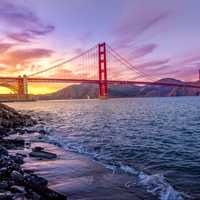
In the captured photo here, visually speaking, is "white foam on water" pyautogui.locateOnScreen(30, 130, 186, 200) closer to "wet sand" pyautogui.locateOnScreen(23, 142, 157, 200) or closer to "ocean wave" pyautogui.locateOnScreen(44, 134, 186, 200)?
"ocean wave" pyautogui.locateOnScreen(44, 134, 186, 200)

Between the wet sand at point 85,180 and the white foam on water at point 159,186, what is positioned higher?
the wet sand at point 85,180

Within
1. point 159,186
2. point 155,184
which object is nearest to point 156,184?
point 155,184

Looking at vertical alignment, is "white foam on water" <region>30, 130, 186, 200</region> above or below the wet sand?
below

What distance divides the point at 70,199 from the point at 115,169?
2.47 metres

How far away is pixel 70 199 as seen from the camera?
457cm

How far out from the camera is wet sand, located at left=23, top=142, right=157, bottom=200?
16.0 ft

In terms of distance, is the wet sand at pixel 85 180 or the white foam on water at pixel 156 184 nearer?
the wet sand at pixel 85 180

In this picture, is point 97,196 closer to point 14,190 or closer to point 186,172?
point 14,190

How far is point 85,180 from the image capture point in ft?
18.9

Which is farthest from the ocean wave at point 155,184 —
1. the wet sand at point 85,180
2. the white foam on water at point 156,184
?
the wet sand at point 85,180

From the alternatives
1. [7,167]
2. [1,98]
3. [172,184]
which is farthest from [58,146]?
[1,98]

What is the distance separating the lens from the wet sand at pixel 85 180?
4883mm

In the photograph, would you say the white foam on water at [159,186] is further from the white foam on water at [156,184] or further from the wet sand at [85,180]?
the wet sand at [85,180]

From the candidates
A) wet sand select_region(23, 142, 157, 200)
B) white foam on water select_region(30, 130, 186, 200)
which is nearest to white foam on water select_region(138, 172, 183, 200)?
white foam on water select_region(30, 130, 186, 200)
